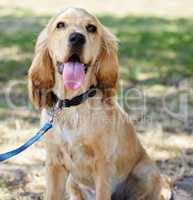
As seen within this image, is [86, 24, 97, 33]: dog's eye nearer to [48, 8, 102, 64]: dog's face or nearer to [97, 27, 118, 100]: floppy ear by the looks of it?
[48, 8, 102, 64]: dog's face

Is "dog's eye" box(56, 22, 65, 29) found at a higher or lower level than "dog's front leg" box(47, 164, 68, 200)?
higher

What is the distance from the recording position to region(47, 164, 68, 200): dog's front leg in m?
4.95

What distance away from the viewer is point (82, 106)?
4.91 meters

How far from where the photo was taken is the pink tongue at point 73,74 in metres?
4.64

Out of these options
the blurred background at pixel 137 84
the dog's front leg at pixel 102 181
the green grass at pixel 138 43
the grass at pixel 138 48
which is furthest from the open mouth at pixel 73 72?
the green grass at pixel 138 43

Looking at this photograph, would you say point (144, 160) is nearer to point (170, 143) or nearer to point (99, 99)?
point (99, 99)

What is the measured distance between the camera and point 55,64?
15.9ft

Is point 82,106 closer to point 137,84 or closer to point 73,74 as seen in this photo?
point 73,74

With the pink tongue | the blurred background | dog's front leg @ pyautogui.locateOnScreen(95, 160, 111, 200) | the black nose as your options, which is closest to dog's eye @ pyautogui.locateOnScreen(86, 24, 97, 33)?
the black nose

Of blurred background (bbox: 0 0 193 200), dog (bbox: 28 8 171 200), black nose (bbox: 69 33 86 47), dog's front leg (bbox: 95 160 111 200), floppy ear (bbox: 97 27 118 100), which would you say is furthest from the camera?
blurred background (bbox: 0 0 193 200)

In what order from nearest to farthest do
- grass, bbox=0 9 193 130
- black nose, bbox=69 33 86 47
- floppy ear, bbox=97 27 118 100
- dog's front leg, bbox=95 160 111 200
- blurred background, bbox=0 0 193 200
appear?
black nose, bbox=69 33 86 47 → dog's front leg, bbox=95 160 111 200 → floppy ear, bbox=97 27 118 100 → blurred background, bbox=0 0 193 200 → grass, bbox=0 9 193 130

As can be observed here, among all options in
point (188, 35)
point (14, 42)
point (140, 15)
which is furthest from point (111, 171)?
point (140, 15)

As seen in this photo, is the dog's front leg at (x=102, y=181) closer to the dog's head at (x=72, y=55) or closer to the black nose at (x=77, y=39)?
the dog's head at (x=72, y=55)

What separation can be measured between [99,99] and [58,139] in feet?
1.43
